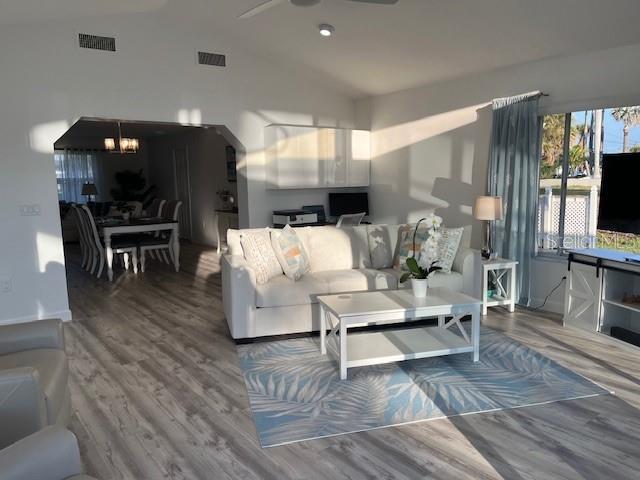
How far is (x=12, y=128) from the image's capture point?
448 centimetres

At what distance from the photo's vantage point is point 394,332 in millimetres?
3664

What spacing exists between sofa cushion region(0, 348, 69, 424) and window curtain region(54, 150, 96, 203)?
31.1 ft

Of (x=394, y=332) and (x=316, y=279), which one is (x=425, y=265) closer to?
(x=394, y=332)

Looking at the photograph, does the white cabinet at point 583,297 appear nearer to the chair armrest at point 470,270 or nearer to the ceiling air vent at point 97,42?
the chair armrest at point 470,270

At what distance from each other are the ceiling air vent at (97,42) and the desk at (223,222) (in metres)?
3.54

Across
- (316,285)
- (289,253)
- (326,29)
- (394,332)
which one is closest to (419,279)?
(394,332)

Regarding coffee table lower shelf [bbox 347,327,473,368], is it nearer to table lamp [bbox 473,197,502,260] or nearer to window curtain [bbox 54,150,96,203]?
table lamp [bbox 473,197,502,260]

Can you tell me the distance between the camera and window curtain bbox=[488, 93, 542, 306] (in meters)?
4.71

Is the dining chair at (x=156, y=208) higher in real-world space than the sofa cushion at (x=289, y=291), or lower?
higher

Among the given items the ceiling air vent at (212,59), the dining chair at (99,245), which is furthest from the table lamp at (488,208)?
the dining chair at (99,245)

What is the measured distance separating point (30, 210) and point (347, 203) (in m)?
4.16

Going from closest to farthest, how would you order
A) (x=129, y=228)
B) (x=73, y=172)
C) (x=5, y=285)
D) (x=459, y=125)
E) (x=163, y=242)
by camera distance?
(x=5, y=285) → (x=459, y=125) → (x=129, y=228) → (x=163, y=242) → (x=73, y=172)

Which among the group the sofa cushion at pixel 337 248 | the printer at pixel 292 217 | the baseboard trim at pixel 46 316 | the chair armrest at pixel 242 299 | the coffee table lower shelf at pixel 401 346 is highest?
the printer at pixel 292 217

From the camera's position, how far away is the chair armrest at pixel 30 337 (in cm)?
253
